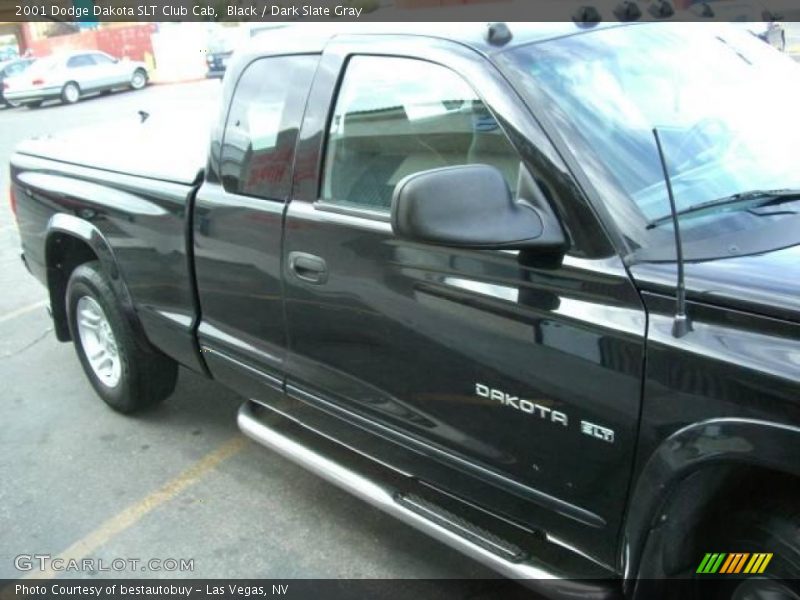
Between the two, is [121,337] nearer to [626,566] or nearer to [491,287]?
[491,287]

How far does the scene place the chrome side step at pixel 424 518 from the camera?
212cm

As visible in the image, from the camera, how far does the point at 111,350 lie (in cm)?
409

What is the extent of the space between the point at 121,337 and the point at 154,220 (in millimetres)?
752

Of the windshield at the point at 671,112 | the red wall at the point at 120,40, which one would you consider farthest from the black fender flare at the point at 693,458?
the red wall at the point at 120,40

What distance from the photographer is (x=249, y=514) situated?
3270 millimetres

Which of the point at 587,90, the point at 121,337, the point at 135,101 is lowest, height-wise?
the point at 135,101

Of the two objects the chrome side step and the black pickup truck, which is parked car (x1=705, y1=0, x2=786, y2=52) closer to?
the black pickup truck

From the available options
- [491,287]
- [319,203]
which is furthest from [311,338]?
[491,287]

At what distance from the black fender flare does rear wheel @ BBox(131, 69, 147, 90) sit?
26.4 m

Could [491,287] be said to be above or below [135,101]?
above

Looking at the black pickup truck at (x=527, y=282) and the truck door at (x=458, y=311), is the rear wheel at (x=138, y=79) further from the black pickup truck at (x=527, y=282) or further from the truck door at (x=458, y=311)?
the truck door at (x=458, y=311)

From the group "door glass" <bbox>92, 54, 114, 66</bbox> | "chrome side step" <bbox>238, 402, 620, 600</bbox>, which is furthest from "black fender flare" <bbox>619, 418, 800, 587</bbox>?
"door glass" <bbox>92, 54, 114, 66</bbox>

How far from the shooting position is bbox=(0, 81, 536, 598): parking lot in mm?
2951
